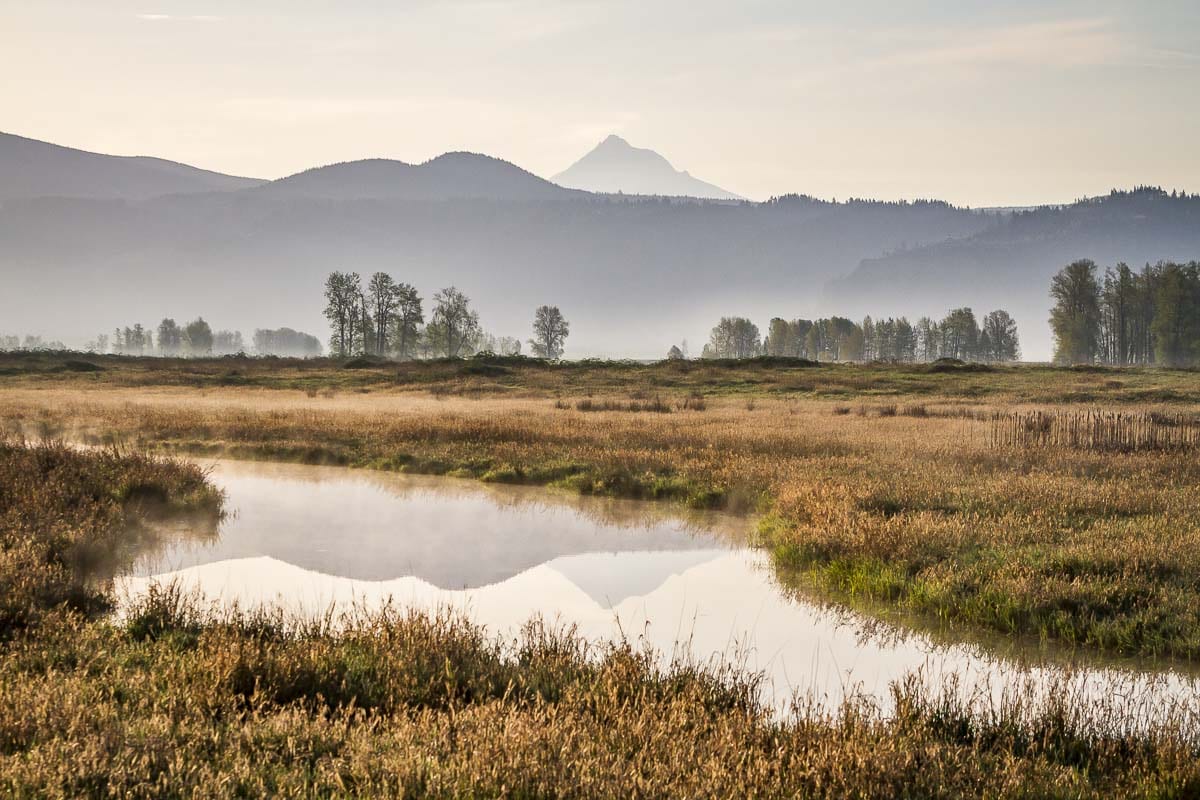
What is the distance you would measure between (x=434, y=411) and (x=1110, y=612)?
33.9 m

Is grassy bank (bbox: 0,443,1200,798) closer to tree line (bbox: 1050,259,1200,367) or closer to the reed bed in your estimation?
the reed bed

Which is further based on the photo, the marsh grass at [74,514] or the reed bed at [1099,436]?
the reed bed at [1099,436]

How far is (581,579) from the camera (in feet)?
49.4

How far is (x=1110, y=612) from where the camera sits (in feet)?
38.0

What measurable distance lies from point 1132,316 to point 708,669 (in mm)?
169724

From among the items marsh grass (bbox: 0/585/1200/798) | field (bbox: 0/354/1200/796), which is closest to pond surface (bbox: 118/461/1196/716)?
marsh grass (bbox: 0/585/1200/798)

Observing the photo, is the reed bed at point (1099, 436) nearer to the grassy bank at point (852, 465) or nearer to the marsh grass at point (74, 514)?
the grassy bank at point (852, 465)

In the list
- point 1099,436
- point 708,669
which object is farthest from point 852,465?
point 708,669

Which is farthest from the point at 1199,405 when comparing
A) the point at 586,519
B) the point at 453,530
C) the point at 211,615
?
the point at 211,615

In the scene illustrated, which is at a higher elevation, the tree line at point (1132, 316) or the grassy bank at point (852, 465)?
the tree line at point (1132, 316)

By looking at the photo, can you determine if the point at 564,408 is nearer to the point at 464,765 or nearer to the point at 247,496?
the point at 247,496

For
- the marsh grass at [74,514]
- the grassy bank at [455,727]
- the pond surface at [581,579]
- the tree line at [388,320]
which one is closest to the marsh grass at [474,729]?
the grassy bank at [455,727]

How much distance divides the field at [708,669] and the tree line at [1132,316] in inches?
4872

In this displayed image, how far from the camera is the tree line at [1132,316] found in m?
136
